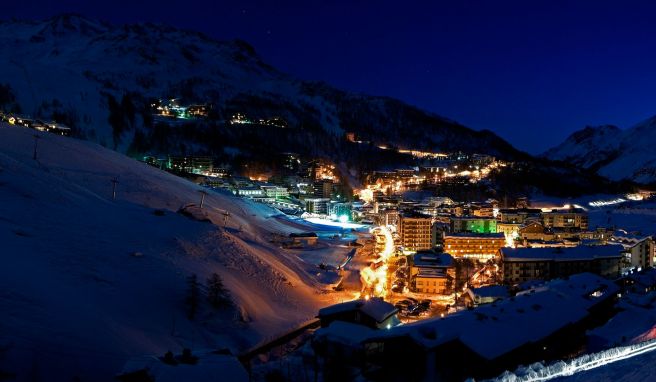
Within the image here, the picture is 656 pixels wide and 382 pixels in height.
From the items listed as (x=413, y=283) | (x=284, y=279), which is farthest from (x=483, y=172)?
(x=284, y=279)

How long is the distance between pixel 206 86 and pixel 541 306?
155 m

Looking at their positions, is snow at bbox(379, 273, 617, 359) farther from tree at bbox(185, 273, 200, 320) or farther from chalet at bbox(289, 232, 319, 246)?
chalet at bbox(289, 232, 319, 246)

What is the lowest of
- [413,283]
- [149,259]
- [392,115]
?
[413,283]

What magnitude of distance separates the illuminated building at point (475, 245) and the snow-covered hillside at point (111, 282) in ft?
55.6

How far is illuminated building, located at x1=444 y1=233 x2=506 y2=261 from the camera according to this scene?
43.2 metres

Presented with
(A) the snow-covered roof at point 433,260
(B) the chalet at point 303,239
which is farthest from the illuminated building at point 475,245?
(B) the chalet at point 303,239

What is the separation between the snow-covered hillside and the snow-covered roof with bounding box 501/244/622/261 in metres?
13.8

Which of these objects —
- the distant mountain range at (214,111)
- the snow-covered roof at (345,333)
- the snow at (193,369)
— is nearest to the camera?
the snow at (193,369)

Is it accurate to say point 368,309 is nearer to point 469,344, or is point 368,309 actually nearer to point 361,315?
point 361,315

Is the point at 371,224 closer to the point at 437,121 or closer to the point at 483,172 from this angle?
the point at 483,172

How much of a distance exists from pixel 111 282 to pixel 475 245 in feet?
111

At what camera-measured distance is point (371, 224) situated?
61.4 meters

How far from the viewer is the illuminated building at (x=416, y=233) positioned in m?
47.8

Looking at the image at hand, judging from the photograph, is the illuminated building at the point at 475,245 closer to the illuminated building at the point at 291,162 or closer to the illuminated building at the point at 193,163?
the illuminated building at the point at 193,163
